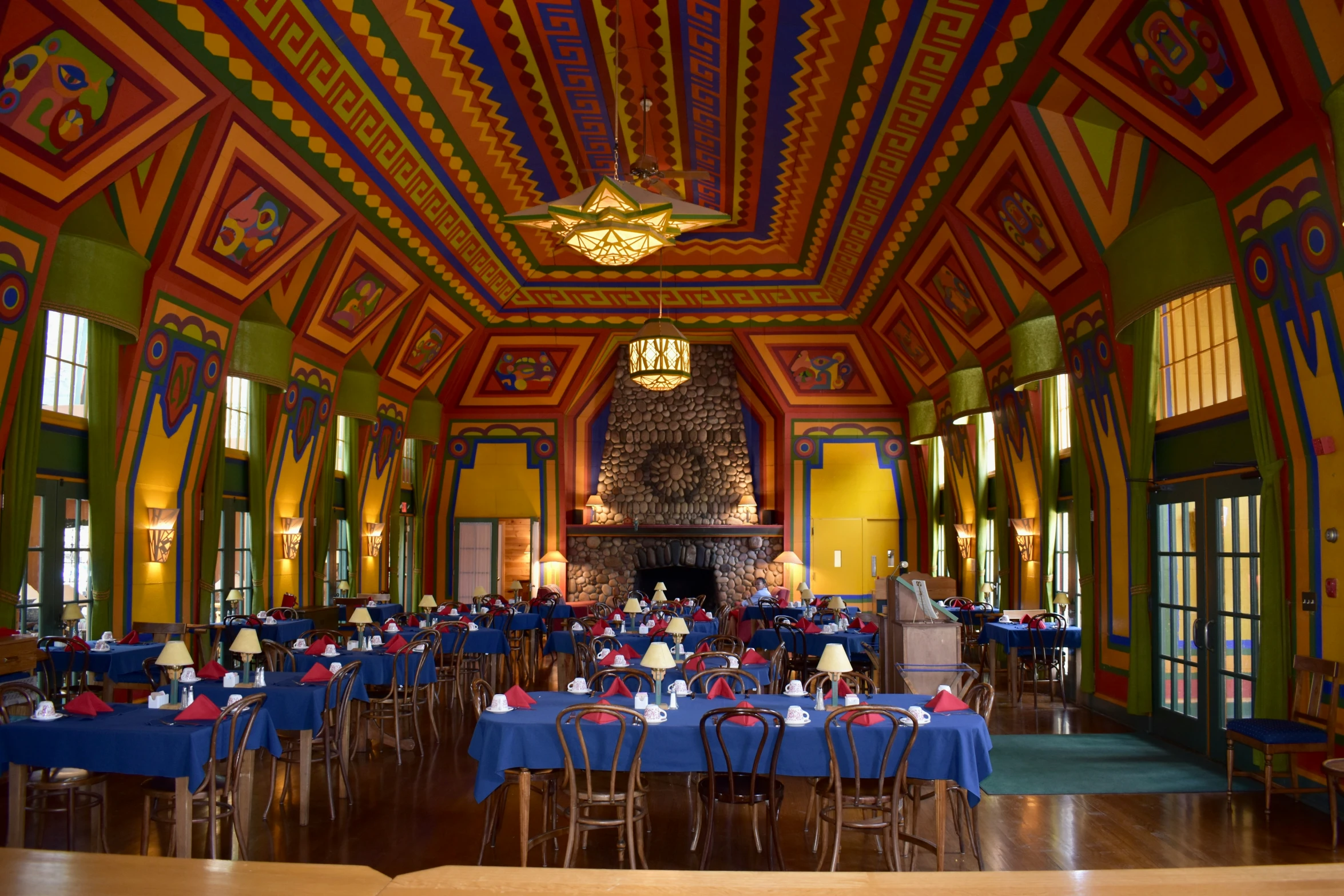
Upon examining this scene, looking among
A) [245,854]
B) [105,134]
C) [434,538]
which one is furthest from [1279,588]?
[434,538]

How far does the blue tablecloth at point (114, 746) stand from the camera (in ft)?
15.0

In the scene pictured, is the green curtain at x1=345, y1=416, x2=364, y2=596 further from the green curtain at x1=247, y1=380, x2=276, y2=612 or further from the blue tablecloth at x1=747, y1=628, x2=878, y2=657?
the blue tablecloth at x1=747, y1=628, x2=878, y2=657

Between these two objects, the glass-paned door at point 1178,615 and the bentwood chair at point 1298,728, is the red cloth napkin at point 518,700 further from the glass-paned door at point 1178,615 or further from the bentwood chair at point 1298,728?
the glass-paned door at point 1178,615

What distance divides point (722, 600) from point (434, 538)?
18.1 ft

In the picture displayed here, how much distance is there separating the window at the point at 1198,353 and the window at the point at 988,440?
16.7ft

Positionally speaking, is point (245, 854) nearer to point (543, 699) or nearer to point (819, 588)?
point (543, 699)

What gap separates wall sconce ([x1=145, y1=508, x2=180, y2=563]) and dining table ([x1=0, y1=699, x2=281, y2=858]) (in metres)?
5.16

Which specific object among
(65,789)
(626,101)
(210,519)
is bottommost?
(65,789)

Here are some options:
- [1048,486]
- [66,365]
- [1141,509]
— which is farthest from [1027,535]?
[66,365]

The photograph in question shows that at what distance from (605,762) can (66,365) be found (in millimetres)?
7161

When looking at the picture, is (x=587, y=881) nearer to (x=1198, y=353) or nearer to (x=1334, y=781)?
(x=1334, y=781)

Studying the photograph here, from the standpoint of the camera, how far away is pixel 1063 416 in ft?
37.7

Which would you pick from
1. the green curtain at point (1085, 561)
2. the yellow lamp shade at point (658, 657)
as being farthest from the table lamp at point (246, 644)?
the green curtain at point (1085, 561)

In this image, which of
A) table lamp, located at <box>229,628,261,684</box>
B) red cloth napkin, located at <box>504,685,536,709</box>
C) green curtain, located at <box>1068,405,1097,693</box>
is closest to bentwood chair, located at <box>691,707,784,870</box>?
red cloth napkin, located at <box>504,685,536,709</box>
